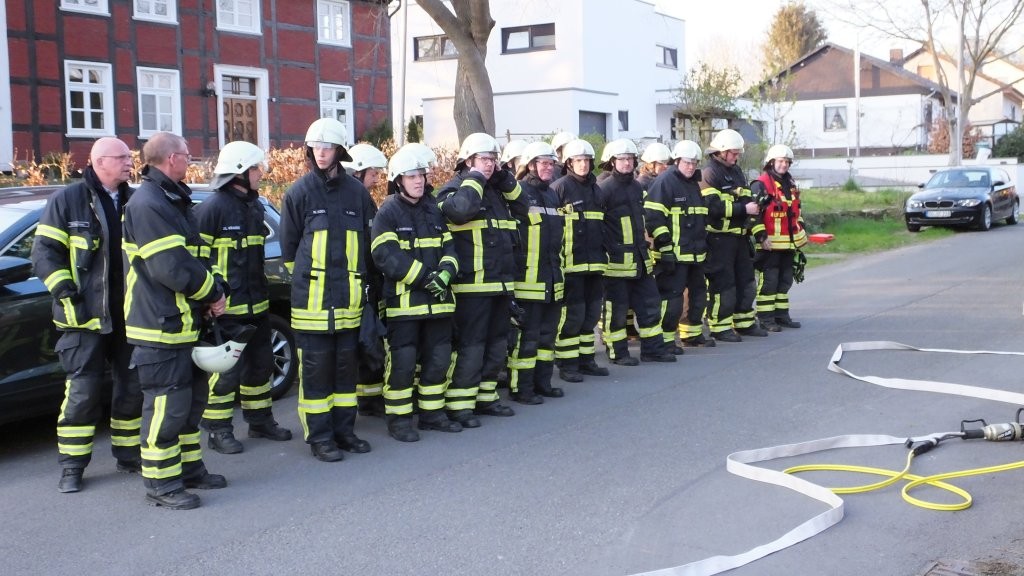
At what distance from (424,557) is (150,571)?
1.28 meters

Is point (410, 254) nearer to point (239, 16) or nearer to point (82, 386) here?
point (82, 386)

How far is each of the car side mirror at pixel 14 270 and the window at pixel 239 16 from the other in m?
22.8

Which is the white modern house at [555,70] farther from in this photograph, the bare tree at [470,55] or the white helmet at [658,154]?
the white helmet at [658,154]

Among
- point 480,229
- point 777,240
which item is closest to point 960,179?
point 777,240

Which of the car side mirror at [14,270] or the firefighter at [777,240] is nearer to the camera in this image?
the car side mirror at [14,270]

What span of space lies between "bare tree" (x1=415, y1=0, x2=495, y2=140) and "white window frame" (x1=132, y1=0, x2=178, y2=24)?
1261cm

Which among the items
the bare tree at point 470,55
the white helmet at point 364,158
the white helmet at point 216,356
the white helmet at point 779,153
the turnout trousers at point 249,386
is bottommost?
the turnout trousers at point 249,386

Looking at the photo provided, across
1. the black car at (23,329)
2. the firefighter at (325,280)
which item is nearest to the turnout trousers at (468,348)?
the firefighter at (325,280)

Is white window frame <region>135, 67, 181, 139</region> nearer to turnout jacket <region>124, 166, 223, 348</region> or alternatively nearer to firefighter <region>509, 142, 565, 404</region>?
firefighter <region>509, 142, 565, 404</region>

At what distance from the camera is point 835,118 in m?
62.9

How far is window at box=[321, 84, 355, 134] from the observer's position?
31359 mm

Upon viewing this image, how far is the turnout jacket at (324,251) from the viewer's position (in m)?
6.72

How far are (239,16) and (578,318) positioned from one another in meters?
22.6

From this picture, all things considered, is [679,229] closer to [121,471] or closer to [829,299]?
[829,299]
